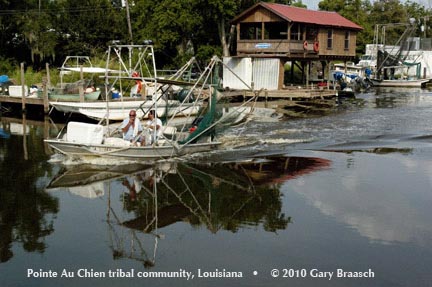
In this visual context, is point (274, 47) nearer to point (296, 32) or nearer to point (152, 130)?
point (296, 32)

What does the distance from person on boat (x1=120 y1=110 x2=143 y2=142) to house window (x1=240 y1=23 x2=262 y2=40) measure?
30.4 m

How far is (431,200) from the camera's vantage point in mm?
17953

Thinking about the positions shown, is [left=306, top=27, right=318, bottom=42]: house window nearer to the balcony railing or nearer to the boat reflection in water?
the balcony railing

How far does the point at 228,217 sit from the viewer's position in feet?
53.8

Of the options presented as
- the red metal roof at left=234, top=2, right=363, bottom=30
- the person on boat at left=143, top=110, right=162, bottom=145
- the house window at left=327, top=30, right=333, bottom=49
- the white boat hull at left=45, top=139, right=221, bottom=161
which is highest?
the red metal roof at left=234, top=2, right=363, bottom=30

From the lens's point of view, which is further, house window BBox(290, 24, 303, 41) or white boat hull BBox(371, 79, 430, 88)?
white boat hull BBox(371, 79, 430, 88)

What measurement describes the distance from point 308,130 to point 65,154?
46.9ft

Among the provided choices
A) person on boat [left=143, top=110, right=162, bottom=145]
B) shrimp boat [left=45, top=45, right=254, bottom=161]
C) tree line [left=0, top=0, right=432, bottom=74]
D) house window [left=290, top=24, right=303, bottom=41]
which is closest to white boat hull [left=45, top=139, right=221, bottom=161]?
shrimp boat [left=45, top=45, right=254, bottom=161]

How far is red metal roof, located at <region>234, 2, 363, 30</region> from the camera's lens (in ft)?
160

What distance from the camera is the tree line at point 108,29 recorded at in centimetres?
5209

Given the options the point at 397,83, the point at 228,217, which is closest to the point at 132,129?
the point at 228,217

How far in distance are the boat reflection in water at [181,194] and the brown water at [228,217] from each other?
0.04m

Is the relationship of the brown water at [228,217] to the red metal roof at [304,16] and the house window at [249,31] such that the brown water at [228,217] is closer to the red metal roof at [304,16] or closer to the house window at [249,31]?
the red metal roof at [304,16]

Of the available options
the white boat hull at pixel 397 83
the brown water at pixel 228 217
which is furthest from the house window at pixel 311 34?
the brown water at pixel 228 217
